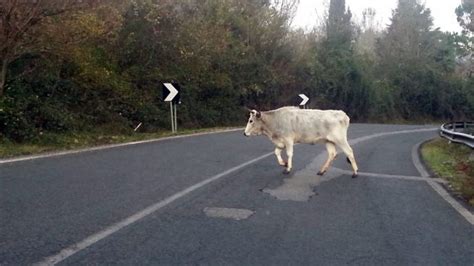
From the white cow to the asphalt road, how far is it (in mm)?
453

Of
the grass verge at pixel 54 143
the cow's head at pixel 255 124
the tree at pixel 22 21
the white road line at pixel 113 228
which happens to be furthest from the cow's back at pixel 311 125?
the tree at pixel 22 21

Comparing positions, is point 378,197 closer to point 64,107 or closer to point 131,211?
point 131,211

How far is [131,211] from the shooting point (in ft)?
24.9

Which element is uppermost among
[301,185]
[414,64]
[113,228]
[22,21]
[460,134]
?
[22,21]

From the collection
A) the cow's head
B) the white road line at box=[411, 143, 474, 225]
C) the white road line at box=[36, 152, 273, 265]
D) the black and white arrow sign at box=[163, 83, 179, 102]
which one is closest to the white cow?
the cow's head

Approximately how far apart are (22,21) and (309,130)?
30.5ft

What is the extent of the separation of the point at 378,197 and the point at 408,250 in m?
3.41

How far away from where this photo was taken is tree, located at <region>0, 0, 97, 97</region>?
16062mm

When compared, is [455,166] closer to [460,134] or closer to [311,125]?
[460,134]

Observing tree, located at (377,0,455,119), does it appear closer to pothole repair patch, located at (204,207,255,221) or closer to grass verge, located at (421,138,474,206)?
grass verge, located at (421,138,474,206)

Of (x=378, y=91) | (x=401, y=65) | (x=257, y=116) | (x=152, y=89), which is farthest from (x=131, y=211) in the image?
(x=401, y=65)

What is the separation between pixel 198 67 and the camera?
29.6 m

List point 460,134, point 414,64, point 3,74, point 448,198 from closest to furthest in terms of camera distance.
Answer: point 448,198 → point 3,74 → point 460,134 → point 414,64

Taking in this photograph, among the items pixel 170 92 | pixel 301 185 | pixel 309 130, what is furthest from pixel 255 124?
pixel 170 92
